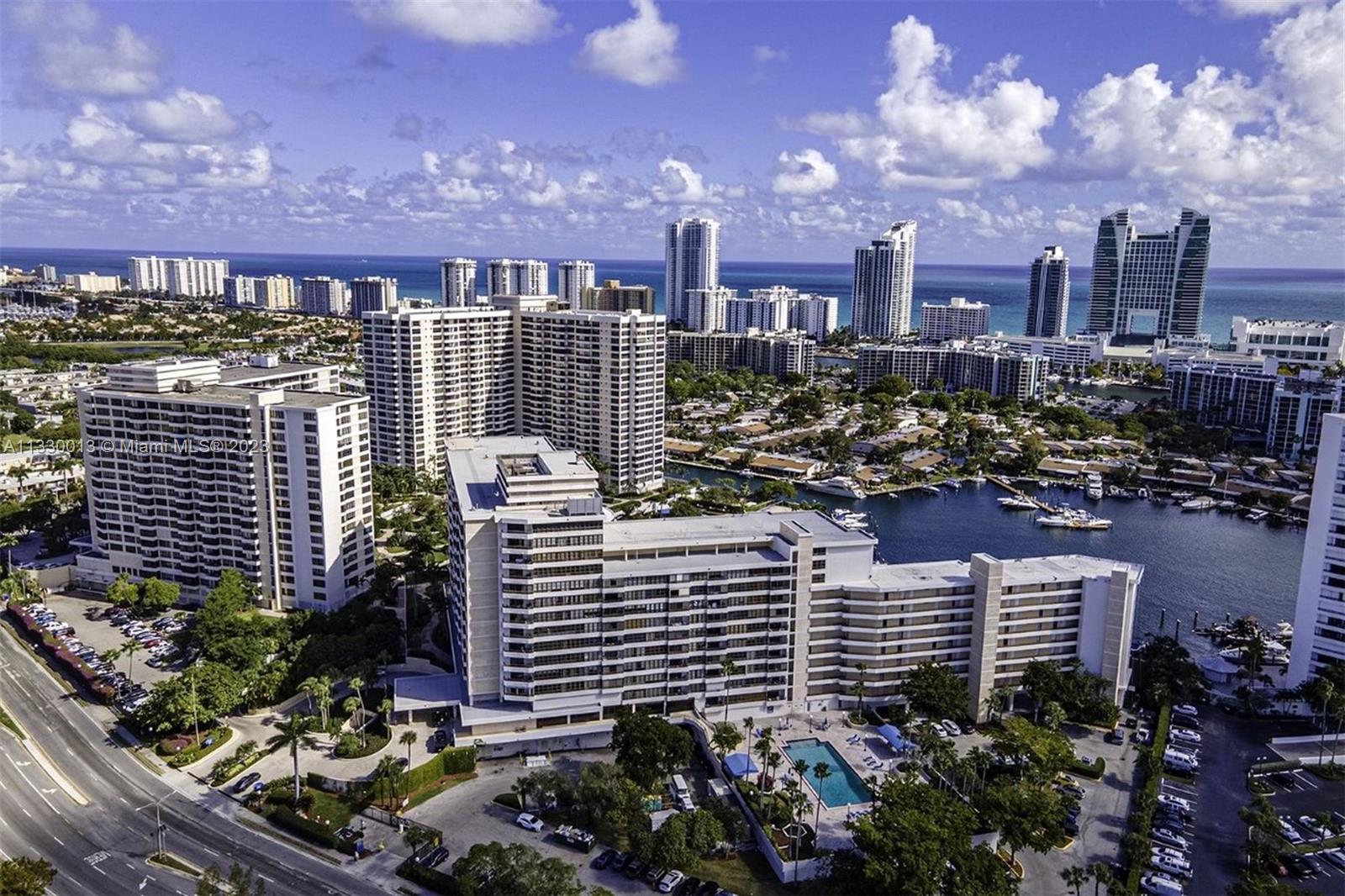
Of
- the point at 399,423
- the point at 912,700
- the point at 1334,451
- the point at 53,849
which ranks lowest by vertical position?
the point at 53,849

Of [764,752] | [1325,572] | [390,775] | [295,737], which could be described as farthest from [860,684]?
[295,737]

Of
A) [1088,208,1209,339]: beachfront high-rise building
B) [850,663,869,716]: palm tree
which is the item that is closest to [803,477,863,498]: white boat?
[850,663,869,716]: palm tree

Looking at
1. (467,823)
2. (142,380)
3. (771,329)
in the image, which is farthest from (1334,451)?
(771,329)

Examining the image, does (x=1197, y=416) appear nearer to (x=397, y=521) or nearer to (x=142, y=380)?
(x=397, y=521)

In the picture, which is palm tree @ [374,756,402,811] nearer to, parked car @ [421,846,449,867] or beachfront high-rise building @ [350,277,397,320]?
parked car @ [421,846,449,867]

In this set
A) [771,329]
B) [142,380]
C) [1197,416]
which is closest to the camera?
[142,380]
